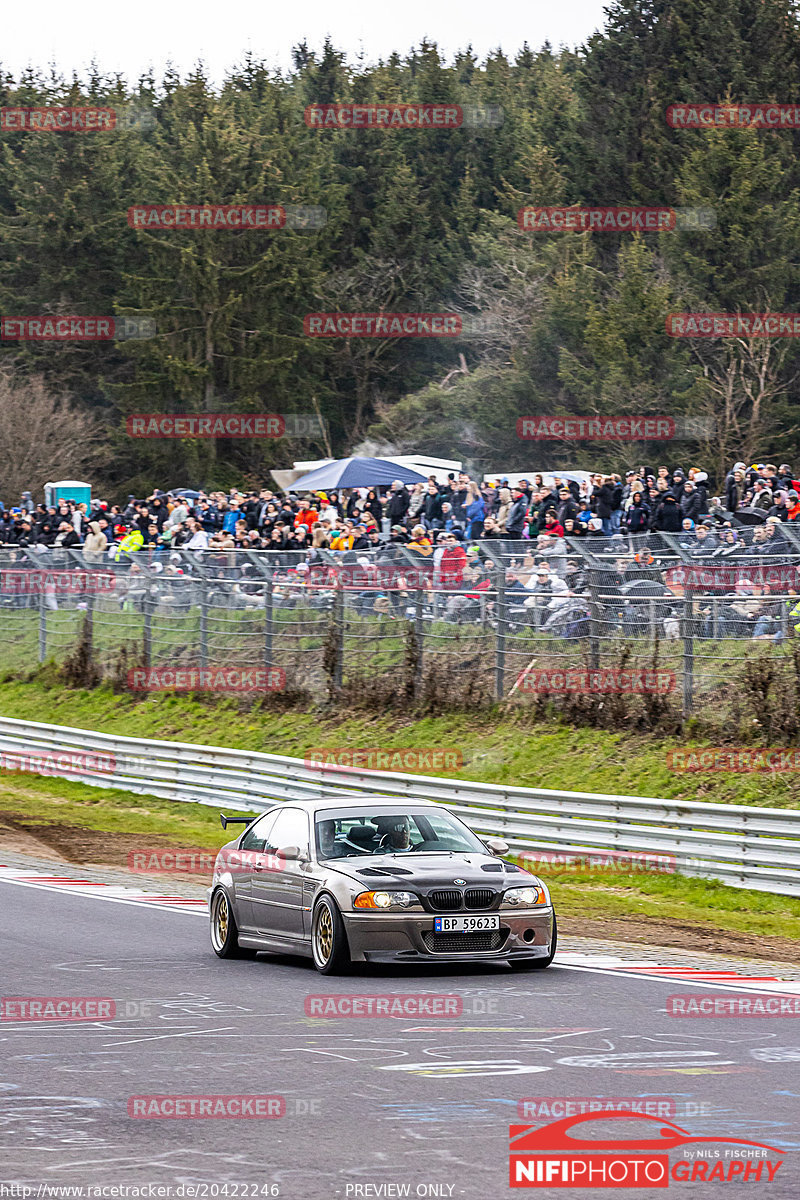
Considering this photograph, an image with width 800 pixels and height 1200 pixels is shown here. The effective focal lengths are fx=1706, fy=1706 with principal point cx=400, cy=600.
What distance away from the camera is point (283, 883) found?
12.8m

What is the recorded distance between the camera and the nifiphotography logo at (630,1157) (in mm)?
6613

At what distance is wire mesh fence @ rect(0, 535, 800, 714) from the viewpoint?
21.0 m

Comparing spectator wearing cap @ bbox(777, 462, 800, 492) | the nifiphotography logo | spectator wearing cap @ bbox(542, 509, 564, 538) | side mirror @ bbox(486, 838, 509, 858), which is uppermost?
spectator wearing cap @ bbox(777, 462, 800, 492)

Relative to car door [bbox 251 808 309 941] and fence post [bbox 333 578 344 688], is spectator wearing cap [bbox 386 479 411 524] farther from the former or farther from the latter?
car door [bbox 251 808 309 941]

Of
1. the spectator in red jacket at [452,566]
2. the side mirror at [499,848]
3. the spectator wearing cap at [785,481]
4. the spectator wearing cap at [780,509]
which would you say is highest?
the spectator wearing cap at [785,481]

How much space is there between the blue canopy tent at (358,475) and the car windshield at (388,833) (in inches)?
1007

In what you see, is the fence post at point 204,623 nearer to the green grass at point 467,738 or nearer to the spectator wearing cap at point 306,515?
the green grass at point 467,738

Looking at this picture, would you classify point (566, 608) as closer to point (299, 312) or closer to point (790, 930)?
point (790, 930)

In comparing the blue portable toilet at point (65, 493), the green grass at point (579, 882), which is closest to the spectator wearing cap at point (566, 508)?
the green grass at point (579, 882)

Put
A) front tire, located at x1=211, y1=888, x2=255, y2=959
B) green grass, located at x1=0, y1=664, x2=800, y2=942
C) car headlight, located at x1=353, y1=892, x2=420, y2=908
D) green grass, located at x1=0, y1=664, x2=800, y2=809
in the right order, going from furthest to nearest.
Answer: green grass, located at x1=0, y1=664, x2=800, y2=809, green grass, located at x1=0, y1=664, x2=800, y2=942, front tire, located at x1=211, y1=888, x2=255, y2=959, car headlight, located at x1=353, y1=892, x2=420, y2=908

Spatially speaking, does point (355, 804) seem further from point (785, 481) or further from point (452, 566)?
point (785, 481)

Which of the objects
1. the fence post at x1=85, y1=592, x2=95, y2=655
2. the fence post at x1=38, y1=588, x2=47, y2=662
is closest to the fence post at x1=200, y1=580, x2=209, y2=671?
the fence post at x1=85, y1=592, x2=95, y2=655

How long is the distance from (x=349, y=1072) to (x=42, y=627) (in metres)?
27.5

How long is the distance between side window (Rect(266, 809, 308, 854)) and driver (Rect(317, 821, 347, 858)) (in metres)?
0.12
